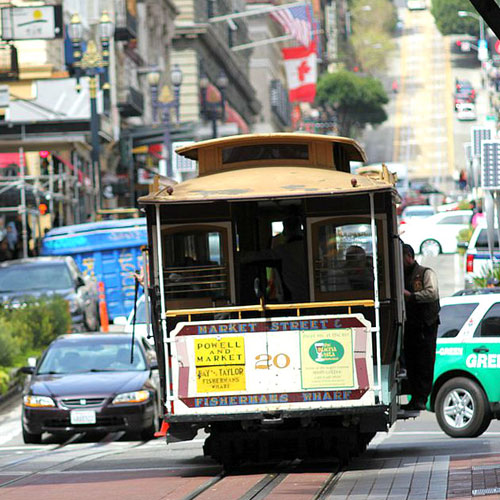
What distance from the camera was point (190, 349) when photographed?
44.3 feet

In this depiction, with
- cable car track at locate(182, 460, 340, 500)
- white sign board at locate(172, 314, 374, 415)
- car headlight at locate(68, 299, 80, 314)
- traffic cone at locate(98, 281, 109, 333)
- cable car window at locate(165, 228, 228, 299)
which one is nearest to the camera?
cable car track at locate(182, 460, 340, 500)

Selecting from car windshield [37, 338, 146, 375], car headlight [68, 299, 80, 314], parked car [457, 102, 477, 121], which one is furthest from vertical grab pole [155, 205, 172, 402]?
parked car [457, 102, 477, 121]

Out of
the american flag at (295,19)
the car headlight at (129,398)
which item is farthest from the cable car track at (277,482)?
the american flag at (295,19)

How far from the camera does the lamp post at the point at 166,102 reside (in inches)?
1986

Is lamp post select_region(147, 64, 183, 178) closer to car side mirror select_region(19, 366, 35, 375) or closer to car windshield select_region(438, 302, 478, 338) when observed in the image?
car side mirror select_region(19, 366, 35, 375)

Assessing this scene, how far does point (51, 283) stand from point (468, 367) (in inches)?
589

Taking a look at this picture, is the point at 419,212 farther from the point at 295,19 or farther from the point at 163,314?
the point at 163,314

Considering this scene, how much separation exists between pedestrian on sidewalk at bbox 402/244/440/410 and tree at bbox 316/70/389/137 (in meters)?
124

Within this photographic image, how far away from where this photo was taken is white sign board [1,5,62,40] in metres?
41.5

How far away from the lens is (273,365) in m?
13.4

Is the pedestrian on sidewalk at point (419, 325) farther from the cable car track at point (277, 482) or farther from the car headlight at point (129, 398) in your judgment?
the car headlight at point (129, 398)

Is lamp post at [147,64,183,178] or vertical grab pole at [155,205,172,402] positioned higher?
lamp post at [147,64,183,178]

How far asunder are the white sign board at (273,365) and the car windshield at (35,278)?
1754cm

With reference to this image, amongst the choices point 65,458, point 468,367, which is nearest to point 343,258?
point 468,367
